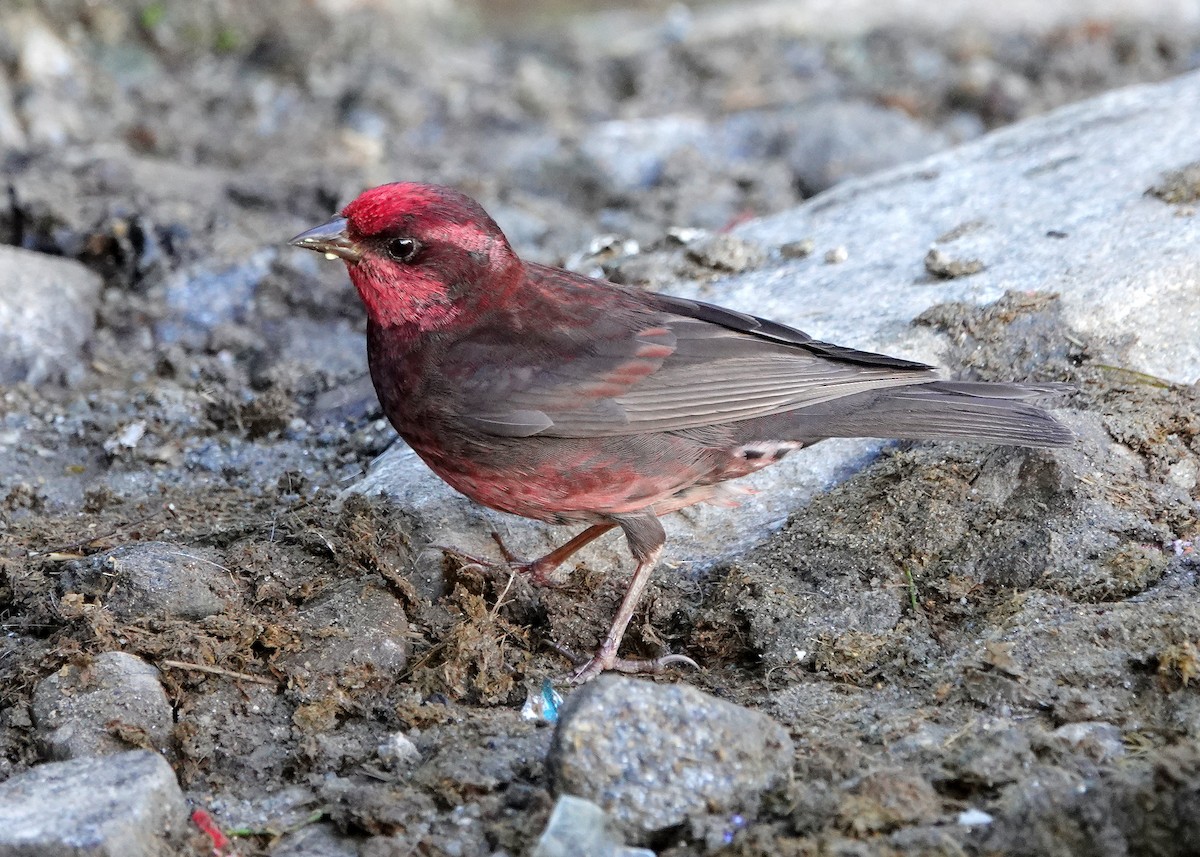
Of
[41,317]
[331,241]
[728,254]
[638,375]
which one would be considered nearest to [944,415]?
[638,375]

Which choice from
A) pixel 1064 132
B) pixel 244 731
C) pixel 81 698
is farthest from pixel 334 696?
pixel 1064 132

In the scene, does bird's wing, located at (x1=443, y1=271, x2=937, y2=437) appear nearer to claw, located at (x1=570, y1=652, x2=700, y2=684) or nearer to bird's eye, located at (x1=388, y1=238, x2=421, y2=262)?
bird's eye, located at (x1=388, y1=238, x2=421, y2=262)

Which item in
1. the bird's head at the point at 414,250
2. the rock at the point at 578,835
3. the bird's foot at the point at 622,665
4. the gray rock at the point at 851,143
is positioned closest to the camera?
the rock at the point at 578,835

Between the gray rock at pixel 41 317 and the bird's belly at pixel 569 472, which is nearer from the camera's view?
the bird's belly at pixel 569 472

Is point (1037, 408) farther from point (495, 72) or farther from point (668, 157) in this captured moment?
point (495, 72)

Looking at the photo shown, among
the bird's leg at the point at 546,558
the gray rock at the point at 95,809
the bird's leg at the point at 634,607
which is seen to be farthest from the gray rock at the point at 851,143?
the gray rock at the point at 95,809

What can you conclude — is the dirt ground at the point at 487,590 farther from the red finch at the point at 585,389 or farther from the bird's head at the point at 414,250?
the bird's head at the point at 414,250

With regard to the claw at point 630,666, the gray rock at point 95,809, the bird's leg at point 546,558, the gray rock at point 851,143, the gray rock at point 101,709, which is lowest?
the claw at point 630,666
